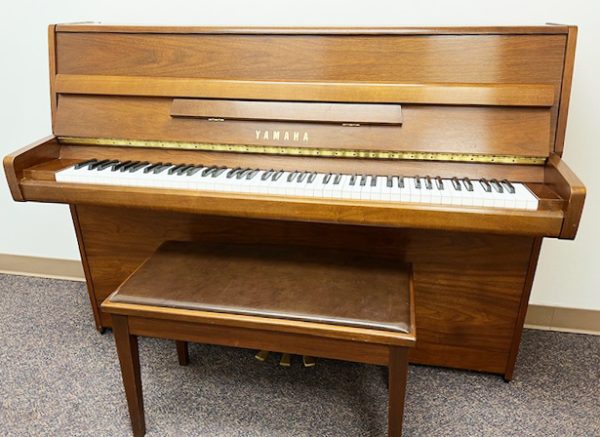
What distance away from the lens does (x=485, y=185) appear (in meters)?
1.16

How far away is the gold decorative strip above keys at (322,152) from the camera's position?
1216mm

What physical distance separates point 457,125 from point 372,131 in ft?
0.72

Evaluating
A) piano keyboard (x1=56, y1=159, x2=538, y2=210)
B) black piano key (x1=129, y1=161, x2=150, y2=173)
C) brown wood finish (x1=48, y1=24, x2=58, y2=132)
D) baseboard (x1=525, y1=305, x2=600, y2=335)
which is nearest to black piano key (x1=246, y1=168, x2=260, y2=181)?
piano keyboard (x1=56, y1=159, x2=538, y2=210)

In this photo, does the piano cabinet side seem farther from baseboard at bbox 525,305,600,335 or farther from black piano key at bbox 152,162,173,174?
baseboard at bbox 525,305,600,335

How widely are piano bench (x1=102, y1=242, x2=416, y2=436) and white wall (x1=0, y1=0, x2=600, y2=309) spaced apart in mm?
827

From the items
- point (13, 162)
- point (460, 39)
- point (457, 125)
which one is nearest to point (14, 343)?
point (13, 162)

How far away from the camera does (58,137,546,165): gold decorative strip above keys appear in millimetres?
1216

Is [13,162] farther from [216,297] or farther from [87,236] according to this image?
[216,297]

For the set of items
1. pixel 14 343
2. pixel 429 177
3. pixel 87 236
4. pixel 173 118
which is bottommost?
pixel 14 343

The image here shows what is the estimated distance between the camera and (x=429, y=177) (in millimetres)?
1221

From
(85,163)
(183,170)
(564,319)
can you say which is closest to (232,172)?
(183,170)

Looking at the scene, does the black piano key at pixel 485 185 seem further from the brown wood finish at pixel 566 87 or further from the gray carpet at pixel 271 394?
the gray carpet at pixel 271 394

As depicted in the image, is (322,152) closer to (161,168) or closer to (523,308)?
(161,168)

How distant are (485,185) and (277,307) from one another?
1.92 ft
